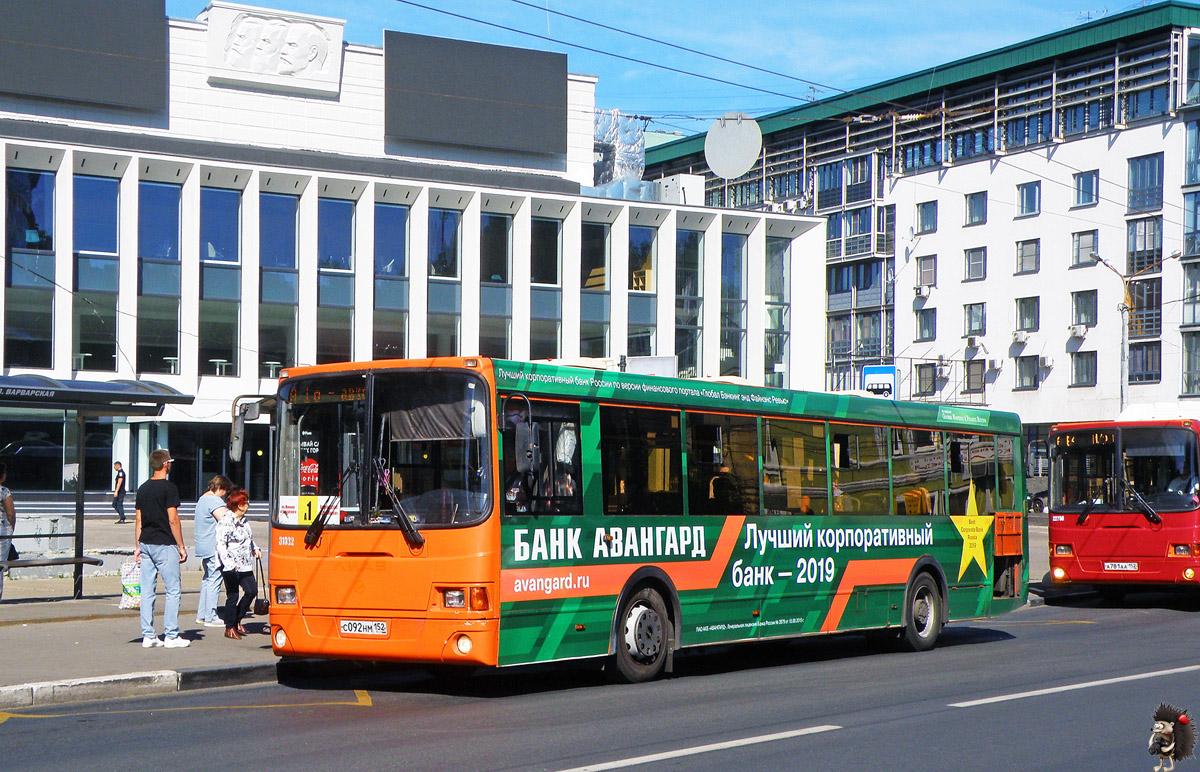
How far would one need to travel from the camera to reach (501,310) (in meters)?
47.4

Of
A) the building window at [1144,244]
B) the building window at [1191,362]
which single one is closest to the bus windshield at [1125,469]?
the building window at [1191,362]

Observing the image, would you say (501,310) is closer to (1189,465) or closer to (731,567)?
(1189,465)

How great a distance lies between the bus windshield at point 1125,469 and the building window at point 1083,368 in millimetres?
44749

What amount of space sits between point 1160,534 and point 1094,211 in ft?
153

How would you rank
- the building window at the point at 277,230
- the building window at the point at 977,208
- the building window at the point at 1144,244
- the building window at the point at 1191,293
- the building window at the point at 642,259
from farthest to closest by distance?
the building window at the point at 977,208 < the building window at the point at 1144,244 < the building window at the point at 1191,293 < the building window at the point at 642,259 < the building window at the point at 277,230

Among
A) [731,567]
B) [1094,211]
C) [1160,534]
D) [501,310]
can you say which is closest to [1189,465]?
[1160,534]

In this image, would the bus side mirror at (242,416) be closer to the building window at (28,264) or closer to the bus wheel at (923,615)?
the bus wheel at (923,615)

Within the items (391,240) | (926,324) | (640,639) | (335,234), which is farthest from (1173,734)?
(926,324)

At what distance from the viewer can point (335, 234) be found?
45344 millimetres

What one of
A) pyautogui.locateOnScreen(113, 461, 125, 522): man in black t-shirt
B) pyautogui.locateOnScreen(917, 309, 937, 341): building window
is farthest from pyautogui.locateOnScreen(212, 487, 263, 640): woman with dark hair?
pyautogui.locateOnScreen(917, 309, 937, 341): building window

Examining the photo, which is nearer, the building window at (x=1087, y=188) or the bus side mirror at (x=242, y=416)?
the bus side mirror at (x=242, y=416)

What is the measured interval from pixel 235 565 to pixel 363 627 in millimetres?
3787

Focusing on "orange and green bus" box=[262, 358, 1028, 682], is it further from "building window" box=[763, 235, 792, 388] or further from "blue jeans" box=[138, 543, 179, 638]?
"building window" box=[763, 235, 792, 388]

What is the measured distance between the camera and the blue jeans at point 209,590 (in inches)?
577
